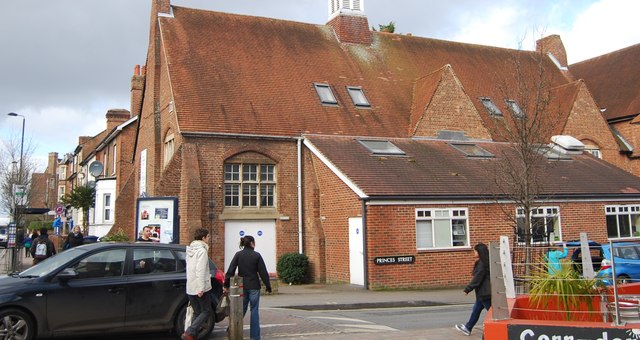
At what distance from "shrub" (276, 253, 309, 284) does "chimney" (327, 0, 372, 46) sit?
12405 millimetres

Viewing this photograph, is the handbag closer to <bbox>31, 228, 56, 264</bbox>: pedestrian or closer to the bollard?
the bollard

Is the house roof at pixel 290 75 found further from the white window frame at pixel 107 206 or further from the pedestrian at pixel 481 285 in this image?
the pedestrian at pixel 481 285

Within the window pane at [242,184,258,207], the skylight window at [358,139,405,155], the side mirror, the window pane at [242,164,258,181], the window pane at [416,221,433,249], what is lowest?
the side mirror

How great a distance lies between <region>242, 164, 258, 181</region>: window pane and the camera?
2195 cm

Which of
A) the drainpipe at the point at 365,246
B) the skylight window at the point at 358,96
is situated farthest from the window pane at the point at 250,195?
the skylight window at the point at 358,96

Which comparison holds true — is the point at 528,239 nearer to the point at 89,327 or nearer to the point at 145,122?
the point at 89,327

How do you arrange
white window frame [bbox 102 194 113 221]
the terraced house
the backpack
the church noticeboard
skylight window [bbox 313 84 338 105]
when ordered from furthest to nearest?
1. white window frame [bbox 102 194 113 221]
2. skylight window [bbox 313 84 338 105]
3. the terraced house
4. the church noticeboard
5. the backpack

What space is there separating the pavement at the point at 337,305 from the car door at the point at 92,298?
1.88 meters

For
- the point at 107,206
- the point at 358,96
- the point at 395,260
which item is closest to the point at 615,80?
the point at 358,96

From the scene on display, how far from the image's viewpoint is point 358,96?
25.7 m

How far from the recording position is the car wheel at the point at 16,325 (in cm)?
827

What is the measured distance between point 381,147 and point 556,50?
18064 millimetres

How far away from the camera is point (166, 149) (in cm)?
2353

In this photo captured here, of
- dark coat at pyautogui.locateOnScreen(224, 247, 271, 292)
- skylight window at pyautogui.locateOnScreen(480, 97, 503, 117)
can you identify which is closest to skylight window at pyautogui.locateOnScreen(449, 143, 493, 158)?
skylight window at pyautogui.locateOnScreen(480, 97, 503, 117)
